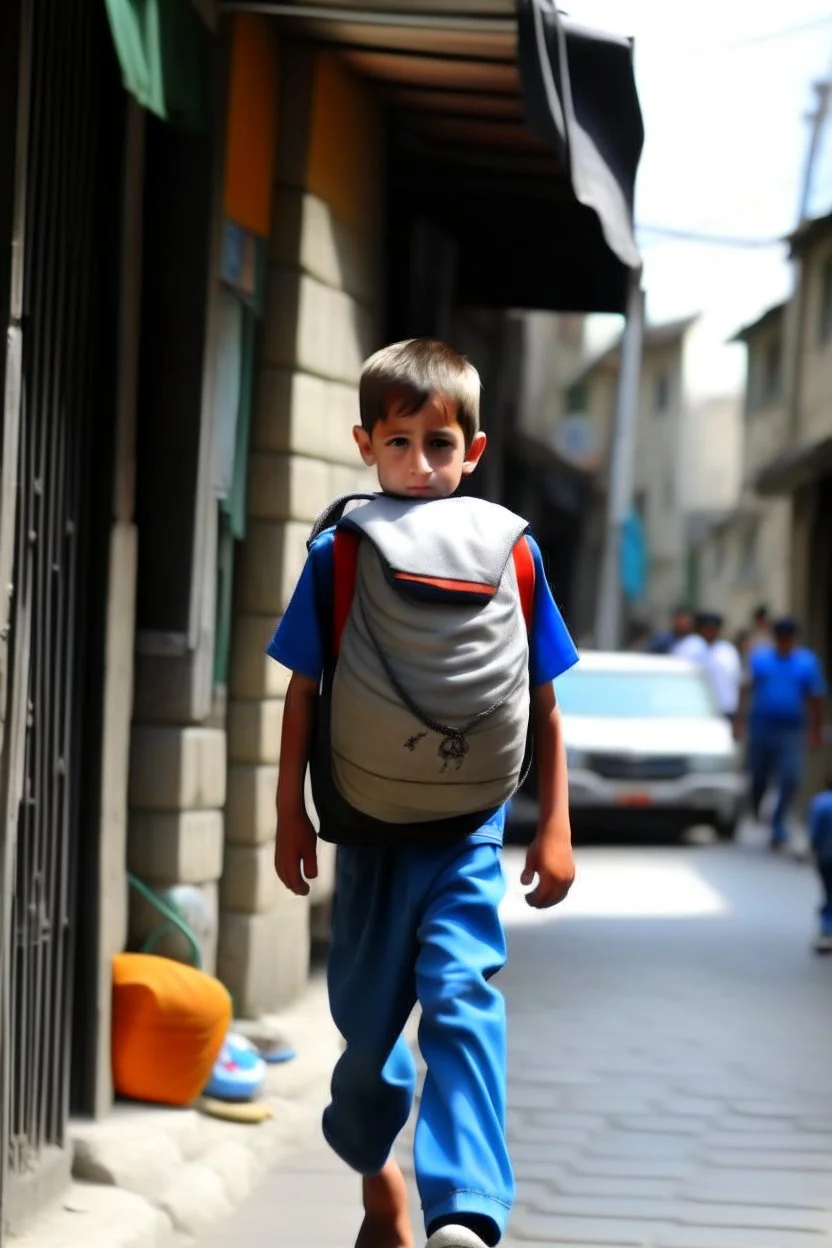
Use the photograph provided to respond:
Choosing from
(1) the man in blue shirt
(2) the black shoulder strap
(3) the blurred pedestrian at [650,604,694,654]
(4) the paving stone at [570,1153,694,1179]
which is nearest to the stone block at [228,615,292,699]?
(4) the paving stone at [570,1153,694,1179]

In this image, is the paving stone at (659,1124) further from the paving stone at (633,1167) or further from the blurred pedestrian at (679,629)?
the blurred pedestrian at (679,629)

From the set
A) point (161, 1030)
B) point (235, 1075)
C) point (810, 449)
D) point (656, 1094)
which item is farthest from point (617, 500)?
point (161, 1030)

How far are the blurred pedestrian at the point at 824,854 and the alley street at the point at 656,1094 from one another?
0.15m

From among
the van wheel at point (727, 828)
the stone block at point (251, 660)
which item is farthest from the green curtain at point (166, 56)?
the van wheel at point (727, 828)

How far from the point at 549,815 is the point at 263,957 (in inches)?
143

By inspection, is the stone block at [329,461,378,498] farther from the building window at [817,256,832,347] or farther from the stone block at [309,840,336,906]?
the building window at [817,256,832,347]

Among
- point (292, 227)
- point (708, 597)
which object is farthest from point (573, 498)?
point (292, 227)

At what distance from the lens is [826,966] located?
1030 centimetres

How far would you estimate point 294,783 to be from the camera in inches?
160

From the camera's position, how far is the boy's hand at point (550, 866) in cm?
412

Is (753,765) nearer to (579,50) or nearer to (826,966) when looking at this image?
(826,966)

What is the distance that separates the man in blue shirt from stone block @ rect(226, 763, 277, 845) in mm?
9836

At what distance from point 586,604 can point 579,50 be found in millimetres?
42343

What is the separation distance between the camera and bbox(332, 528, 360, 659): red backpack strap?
404 cm
